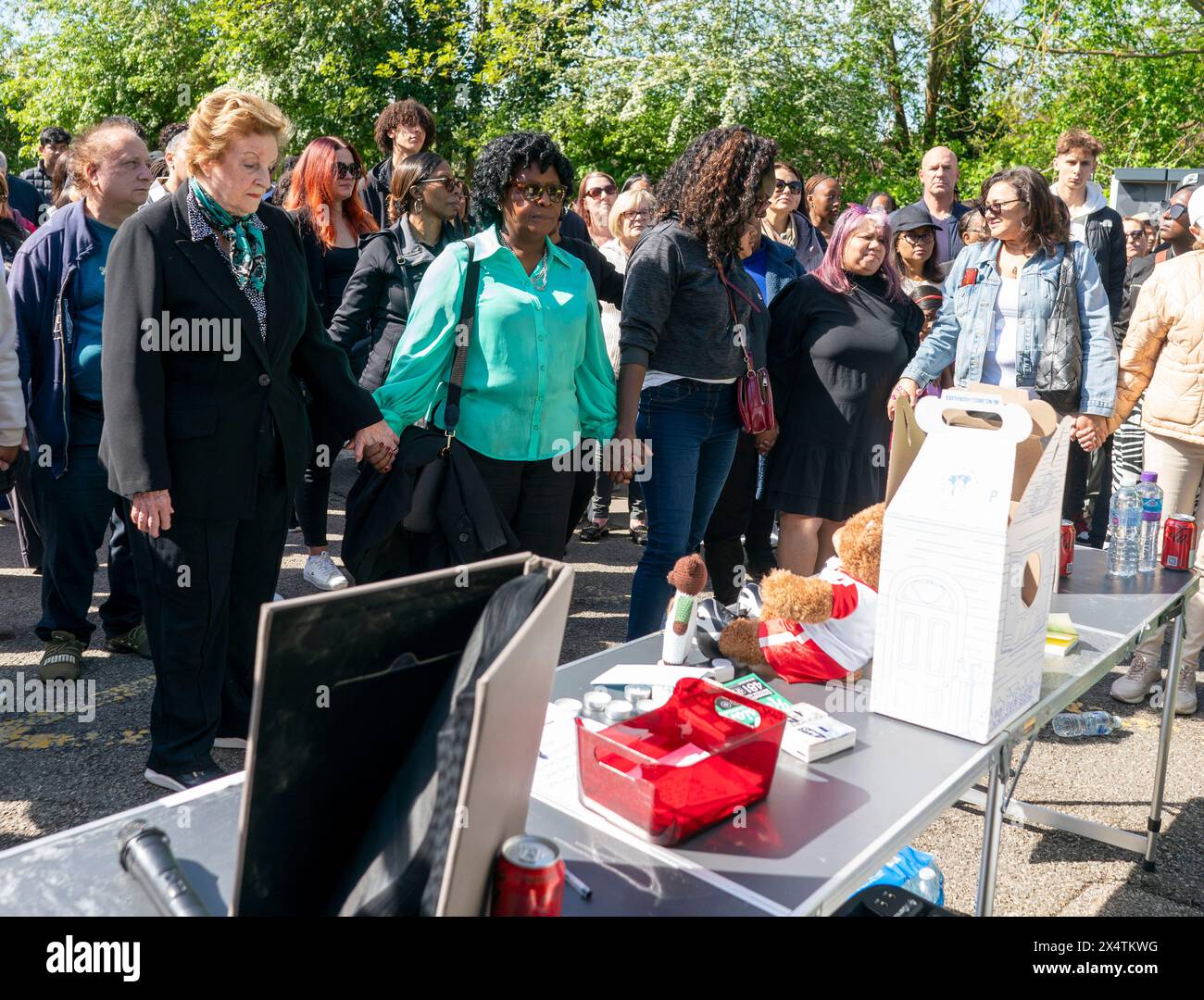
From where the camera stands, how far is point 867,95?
1627cm

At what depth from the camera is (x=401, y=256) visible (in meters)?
4.23

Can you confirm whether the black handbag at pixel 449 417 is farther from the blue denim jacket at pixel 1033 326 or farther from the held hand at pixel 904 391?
the blue denim jacket at pixel 1033 326

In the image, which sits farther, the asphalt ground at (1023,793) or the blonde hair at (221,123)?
the asphalt ground at (1023,793)

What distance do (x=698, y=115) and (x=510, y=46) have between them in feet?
10.9

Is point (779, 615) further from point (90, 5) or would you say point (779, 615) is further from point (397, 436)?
point (90, 5)

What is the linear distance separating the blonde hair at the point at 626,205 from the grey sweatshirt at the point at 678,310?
190 cm

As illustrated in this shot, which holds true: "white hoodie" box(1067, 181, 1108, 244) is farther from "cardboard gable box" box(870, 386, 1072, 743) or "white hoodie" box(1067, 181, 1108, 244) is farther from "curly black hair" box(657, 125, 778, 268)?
"cardboard gable box" box(870, 386, 1072, 743)

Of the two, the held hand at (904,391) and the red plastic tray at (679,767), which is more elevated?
the held hand at (904,391)

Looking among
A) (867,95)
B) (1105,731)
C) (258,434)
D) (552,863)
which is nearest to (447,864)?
(552,863)

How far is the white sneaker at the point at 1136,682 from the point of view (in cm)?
409

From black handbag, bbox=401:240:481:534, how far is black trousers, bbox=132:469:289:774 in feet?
1.25

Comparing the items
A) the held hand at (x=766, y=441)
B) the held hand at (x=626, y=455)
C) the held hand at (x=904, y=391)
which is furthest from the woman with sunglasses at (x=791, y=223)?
the held hand at (x=626, y=455)

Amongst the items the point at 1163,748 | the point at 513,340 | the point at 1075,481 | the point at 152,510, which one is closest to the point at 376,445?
the point at 513,340

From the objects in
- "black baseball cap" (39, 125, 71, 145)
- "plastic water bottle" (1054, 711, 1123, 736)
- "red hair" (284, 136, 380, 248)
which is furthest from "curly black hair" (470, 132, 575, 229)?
"black baseball cap" (39, 125, 71, 145)
